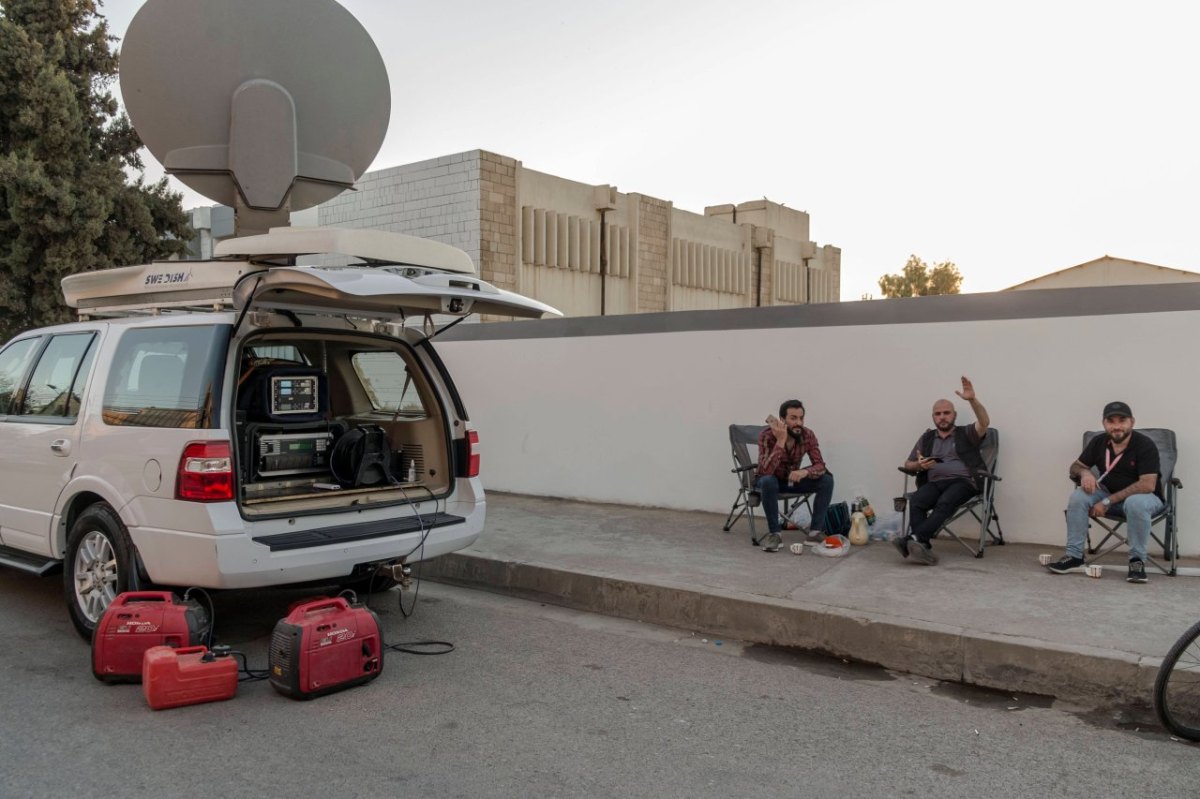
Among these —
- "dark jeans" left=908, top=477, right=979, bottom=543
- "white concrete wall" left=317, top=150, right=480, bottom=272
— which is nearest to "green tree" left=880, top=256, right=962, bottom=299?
"white concrete wall" left=317, top=150, right=480, bottom=272

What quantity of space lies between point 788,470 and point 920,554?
1358 mm

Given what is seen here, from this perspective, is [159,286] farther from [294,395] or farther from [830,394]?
[830,394]

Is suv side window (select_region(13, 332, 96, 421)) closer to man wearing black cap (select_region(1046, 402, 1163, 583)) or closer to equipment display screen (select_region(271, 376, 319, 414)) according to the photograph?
equipment display screen (select_region(271, 376, 319, 414))

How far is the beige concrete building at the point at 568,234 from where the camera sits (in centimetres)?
1544

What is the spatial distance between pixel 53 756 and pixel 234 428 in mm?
1690

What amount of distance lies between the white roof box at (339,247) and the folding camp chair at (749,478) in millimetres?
3319

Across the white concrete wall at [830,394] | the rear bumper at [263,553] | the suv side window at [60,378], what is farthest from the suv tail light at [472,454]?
the white concrete wall at [830,394]

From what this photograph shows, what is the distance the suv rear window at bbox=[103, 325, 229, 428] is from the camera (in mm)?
4824

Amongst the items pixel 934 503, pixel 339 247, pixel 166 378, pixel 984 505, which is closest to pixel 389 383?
pixel 339 247

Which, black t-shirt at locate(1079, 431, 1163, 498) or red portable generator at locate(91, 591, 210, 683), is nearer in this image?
red portable generator at locate(91, 591, 210, 683)

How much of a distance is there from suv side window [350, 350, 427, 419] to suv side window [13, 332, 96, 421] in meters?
1.62

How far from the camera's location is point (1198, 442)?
6.90 m

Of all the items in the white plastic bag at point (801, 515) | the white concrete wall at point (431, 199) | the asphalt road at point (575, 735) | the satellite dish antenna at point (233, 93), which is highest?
the white concrete wall at point (431, 199)

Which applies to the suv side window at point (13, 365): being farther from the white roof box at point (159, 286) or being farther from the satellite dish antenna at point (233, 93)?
the satellite dish antenna at point (233, 93)
